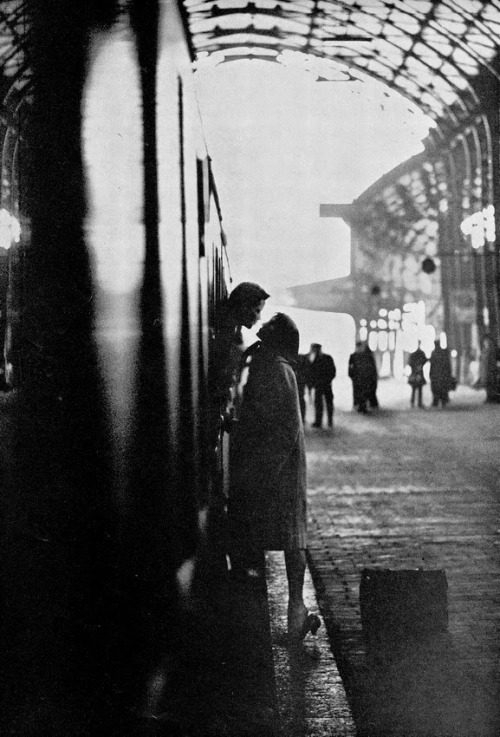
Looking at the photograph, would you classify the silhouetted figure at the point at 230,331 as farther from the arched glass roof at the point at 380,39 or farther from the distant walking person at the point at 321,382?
the arched glass roof at the point at 380,39

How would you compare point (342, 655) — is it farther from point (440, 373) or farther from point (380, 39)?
point (380, 39)

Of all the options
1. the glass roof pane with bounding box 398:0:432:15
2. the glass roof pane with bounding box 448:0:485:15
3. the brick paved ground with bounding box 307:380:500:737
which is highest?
the glass roof pane with bounding box 398:0:432:15

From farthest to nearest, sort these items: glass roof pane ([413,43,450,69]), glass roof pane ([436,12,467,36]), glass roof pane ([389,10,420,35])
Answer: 1. glass roof pane ([413,43,450,69])
2. glass roof pane ([389,10,420,35])
3. glass roof pane ([436,12,467,36])

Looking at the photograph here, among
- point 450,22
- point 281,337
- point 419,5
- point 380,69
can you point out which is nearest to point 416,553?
point 281,337

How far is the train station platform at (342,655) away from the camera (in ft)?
14.0

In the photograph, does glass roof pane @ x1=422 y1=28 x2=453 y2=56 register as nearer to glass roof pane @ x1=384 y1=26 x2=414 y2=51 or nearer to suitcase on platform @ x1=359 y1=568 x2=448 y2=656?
glass roof pane @ x1=384 y1=26 x2=414 y2=51

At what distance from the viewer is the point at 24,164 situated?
3.74 metres

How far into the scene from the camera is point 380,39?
32.0m

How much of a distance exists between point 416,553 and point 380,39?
26420 millimetres

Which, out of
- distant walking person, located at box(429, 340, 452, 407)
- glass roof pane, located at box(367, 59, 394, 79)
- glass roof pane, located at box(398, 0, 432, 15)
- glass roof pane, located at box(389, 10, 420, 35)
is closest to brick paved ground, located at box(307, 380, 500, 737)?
distant walking person, located at box(429, 340, 452, 407)

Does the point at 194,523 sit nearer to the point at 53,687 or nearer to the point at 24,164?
the point at 53,687

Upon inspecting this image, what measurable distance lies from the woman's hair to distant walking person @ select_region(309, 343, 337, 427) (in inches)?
570

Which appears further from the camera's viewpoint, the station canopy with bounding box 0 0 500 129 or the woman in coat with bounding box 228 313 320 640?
the station canopy with bounding box 0 0 500 129

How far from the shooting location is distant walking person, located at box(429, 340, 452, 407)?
2544cm
